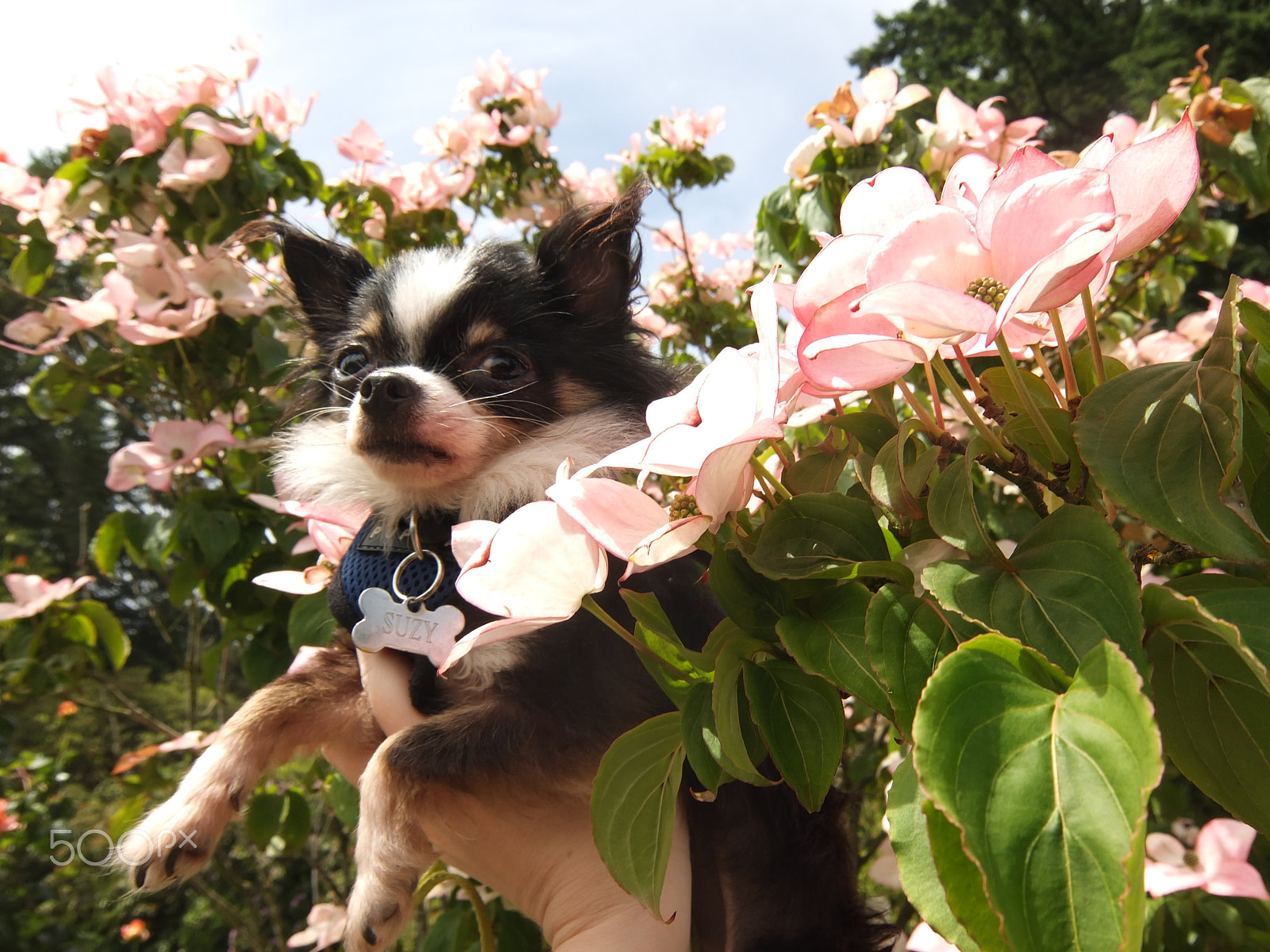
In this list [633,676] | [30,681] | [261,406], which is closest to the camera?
[633,676]

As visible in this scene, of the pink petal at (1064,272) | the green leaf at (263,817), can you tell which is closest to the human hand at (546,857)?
the pink petal at (1064,272)

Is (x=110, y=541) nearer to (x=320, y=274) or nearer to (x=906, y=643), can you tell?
(x=320, y=274)

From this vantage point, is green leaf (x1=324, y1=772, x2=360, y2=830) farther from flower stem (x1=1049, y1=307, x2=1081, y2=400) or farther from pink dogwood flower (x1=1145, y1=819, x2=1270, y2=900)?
flower stem (x1=1049, y1=307, x2=1081, y2=400)

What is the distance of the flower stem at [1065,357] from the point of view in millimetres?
685

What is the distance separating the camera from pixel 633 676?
1396 mm

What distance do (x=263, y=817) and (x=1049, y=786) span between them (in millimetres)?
2688

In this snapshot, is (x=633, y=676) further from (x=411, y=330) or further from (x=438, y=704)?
(x=411, y=330)

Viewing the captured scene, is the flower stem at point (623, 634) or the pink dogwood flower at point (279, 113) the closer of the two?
the flower stem at point (623, 634)

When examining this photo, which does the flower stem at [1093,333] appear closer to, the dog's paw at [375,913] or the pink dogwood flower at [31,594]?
the dog's paw at [375,913]

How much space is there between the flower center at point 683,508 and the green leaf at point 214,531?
6.25 feet

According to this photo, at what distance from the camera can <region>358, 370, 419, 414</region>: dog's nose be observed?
144 cm

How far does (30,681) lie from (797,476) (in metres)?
2.84

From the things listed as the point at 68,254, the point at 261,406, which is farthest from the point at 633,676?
the point at 68,254

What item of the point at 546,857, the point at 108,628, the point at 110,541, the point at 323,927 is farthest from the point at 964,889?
the point at 108,628
